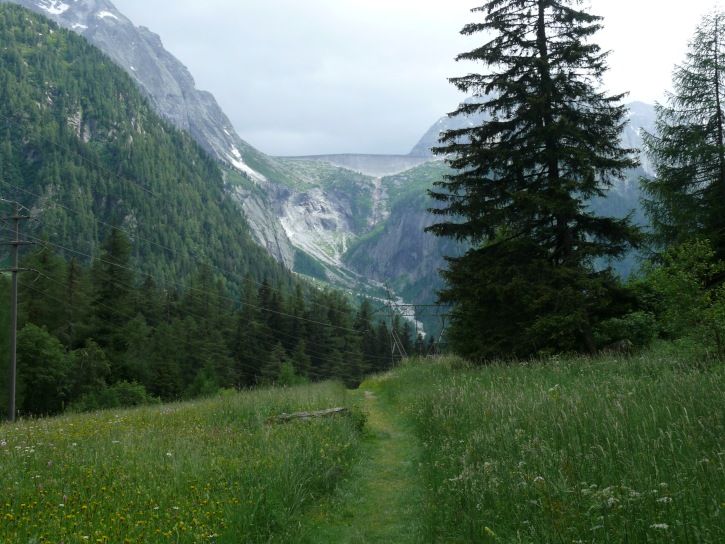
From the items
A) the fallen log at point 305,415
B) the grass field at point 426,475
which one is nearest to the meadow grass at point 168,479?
the grass field at point 426,475

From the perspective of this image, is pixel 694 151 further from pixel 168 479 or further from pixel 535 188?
pixel 168 479

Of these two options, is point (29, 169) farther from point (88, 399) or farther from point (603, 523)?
point (603, 523)

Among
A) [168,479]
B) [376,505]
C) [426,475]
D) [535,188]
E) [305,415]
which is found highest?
[535,188]

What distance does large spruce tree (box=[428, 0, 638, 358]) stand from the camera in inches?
626

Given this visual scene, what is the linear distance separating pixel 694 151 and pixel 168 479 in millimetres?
22629

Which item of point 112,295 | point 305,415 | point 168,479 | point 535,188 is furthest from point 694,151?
point 112,295

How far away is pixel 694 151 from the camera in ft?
→ 67.3

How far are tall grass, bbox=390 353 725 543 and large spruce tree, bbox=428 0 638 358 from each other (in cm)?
674

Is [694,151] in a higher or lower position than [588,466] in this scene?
higher

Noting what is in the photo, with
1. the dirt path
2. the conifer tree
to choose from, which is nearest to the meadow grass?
the dirt path

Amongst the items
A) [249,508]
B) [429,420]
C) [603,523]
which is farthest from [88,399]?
[603,523]

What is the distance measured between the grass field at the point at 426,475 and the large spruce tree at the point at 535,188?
17.5ft

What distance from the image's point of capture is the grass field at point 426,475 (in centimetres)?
Answer: 411

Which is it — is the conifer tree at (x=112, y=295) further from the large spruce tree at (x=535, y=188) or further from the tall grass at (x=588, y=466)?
the tall grass at (x=588, y=466)
